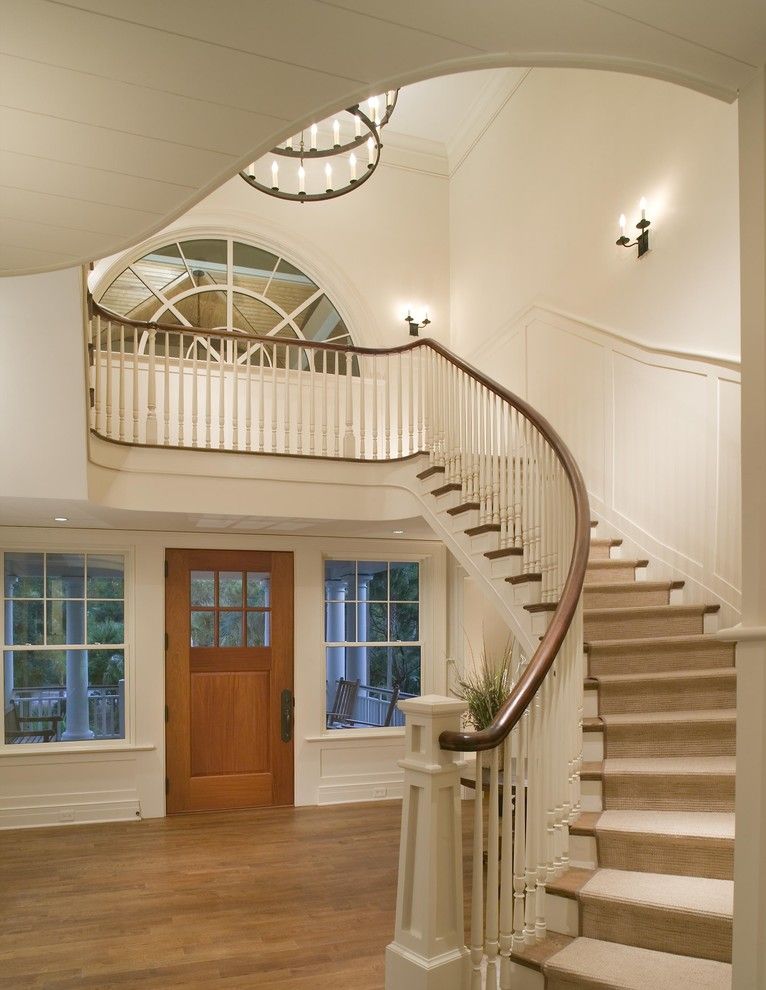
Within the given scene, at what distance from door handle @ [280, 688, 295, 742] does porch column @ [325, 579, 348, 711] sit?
42 cm

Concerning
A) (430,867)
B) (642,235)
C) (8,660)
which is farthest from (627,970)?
(8,660)

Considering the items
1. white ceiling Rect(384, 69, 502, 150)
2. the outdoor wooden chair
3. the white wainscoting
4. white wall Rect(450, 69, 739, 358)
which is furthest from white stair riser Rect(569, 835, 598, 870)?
white ceiling Rect(384, 69, 502, 150)

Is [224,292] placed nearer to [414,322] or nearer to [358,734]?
[414,322]

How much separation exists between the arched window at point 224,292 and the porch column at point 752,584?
6.22 meters

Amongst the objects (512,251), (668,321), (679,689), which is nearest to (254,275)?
(512,251)

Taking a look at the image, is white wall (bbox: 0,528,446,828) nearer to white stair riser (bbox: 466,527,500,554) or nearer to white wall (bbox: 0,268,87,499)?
white wall (bbox: 0,268,87,499)

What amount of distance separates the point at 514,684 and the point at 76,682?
399cm

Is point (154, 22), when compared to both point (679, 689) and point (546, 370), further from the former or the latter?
point (546, 370)

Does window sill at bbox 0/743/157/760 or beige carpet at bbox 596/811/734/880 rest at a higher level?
beige carpet at bbox 596/811/734/880

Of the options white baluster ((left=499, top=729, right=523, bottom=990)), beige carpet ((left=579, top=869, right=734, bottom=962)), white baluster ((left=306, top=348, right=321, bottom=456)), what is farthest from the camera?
white baluster ((left=306, top=348, right=321, bottom=456))

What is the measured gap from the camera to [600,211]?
5945mm

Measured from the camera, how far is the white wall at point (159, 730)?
20.9ft

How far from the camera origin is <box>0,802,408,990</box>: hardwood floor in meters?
3.68

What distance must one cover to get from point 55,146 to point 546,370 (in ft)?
17.8
